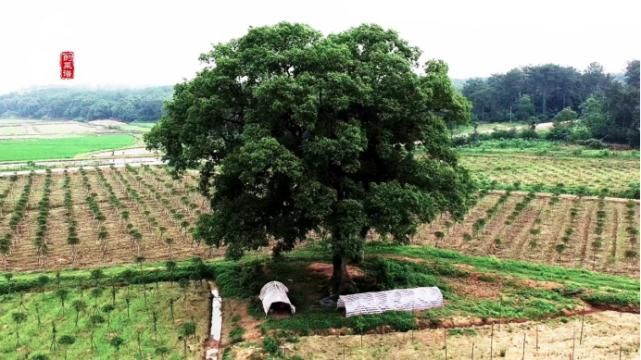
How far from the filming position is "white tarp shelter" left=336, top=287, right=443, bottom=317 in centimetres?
1975

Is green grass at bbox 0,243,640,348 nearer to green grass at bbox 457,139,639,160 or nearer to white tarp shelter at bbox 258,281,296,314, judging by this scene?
white tarp shelter at bbox 258,281,296,314

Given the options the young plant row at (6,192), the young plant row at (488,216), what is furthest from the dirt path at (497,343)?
the young plant row at (6,192)

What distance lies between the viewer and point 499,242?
1175 inches

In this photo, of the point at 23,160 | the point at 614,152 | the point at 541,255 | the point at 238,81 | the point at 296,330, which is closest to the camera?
the point at 296,330

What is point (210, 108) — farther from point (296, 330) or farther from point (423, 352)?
point (423, 352)

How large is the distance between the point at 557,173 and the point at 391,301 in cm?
3799

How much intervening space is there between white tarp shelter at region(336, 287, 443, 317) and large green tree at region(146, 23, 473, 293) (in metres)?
1.54

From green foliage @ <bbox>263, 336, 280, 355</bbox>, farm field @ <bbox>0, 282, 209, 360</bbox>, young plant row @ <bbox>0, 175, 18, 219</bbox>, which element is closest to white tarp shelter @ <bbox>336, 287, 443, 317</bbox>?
green foliage @ <bbox>263, 336, 280, 355</bbox>

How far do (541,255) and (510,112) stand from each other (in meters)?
79.1

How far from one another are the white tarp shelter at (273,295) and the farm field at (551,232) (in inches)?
434

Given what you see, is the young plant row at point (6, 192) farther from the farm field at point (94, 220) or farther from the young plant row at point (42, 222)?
the young plant row at point (42, 222)

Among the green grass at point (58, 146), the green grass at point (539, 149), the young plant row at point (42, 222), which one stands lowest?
the young plant row at point (42, 222)

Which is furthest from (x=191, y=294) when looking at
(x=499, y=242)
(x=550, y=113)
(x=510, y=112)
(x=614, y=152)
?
(x=550, y=113)

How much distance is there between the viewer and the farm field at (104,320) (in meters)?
18.2
